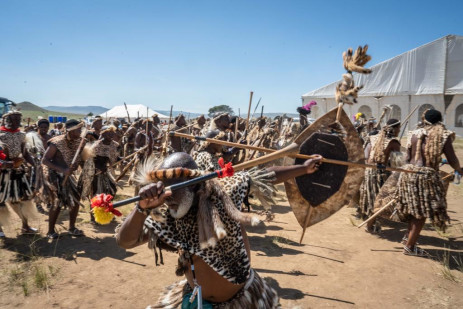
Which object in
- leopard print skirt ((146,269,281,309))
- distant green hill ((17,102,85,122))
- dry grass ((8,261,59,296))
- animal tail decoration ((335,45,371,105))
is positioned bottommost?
dry grass ((8,261,59,296))

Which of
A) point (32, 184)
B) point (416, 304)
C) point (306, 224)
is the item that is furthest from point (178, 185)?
point (32, 184)

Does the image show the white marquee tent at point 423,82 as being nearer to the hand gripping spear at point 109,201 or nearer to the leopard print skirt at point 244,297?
the leopard print skirt at point 244,297

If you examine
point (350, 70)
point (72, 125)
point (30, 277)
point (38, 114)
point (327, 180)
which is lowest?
point (30, 277)

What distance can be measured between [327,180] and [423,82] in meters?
24.0

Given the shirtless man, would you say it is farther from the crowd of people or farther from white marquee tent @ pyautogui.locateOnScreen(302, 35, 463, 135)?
white marquee tent @ pyautogui.locateOnScreen(302, 35, 463, 135)

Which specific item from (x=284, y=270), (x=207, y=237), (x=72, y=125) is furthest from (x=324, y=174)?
(x=72, y=125)

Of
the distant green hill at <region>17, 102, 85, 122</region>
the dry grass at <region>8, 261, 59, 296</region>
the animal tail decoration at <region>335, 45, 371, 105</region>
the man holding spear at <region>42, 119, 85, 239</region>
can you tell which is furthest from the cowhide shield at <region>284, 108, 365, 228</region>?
the distant green hill at <region>17, 102, 85, 122</region>

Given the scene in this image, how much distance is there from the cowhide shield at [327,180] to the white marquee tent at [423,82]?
2177 centimetres

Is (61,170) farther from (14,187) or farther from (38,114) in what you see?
(38,114)

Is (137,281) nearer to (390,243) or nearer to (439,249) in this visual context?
(390,243)

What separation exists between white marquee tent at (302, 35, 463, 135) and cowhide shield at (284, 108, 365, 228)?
21.8m

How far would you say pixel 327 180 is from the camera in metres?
2.78

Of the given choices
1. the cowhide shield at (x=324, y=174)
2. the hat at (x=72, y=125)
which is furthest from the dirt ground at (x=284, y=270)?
the hat at (x=72, y=125)

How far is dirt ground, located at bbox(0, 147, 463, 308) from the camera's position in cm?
356
